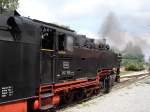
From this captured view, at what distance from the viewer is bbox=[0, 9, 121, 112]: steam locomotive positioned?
900cm

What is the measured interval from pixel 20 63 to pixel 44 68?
1491 mm

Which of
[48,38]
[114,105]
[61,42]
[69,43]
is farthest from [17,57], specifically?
[114,105]

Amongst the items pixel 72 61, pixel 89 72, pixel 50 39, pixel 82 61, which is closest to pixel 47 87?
pixel 50 39

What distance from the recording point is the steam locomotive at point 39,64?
900cm

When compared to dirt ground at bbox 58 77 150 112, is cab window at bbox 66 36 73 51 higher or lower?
higher

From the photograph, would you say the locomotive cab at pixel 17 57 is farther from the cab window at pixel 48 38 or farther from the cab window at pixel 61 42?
the cab window at pixel 61 42

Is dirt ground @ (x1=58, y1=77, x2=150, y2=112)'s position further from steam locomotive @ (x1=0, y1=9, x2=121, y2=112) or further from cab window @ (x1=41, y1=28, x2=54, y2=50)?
cab window @ (x1=41, y1=28, x2=54, y2=50)

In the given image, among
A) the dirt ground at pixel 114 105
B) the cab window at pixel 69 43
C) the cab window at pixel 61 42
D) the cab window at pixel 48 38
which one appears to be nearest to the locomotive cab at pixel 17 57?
the cab window at pixel 48 38

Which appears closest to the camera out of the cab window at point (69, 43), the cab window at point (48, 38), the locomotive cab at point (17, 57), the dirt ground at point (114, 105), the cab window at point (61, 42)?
the locomotive cab at point (17, 57)

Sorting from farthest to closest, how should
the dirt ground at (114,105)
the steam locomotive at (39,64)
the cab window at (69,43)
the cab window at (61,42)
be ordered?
the dirt ground at (114,105) < the cab window at (69,43) < the cab window at (61,42) < the steam locomotive at (39,64)

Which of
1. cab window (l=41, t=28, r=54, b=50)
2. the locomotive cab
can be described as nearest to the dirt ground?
cab window (l=41, t=28, r=54, b=50)

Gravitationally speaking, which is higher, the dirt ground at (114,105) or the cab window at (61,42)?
the cab window at (61,42)

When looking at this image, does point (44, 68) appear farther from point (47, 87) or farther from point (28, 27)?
point (28, 27)

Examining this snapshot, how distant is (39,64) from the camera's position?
1035 cm
